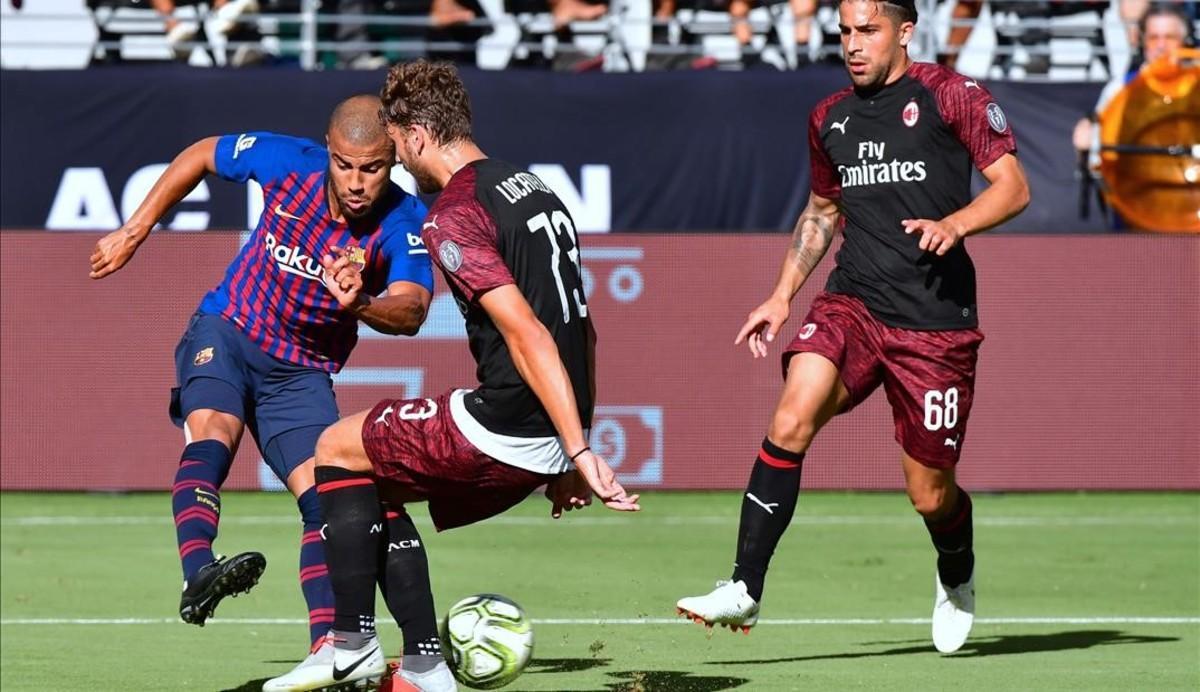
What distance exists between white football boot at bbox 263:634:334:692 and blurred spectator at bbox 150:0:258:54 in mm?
11203

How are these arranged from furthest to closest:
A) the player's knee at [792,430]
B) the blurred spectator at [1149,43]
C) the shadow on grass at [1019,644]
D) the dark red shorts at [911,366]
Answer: the blurred spectator at [1149,43], the shadow on grass at [1019,644], the dark red shorts at [911,366], the player's knee at [792,430]

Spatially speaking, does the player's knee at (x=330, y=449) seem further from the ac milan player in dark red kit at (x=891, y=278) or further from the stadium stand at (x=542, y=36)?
the stadium stand at (x=542, y=36)

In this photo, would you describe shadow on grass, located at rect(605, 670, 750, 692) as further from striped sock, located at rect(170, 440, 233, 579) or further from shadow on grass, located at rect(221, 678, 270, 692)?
Answer: striped sock, located at rect(170, 440, 233, 579)

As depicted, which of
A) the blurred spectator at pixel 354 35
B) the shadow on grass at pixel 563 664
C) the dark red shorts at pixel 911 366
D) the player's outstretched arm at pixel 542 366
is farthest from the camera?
the blurred spectator at pixel 354 35

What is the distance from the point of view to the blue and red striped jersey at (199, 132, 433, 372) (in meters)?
7.15

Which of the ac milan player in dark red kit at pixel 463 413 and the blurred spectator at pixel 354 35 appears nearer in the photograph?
the ac milan player in dark red kit at pixel 463 413

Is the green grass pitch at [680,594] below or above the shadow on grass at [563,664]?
below

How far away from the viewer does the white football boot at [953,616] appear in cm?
802

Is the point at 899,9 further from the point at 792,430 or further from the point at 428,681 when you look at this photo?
the point at 428,681

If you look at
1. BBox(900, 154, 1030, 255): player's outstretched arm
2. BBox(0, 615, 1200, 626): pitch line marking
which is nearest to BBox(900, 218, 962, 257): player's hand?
BBox(900, 154, 1030, 255): player's outstretched arm

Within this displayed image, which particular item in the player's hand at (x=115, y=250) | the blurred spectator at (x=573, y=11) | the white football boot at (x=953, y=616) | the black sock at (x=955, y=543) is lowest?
the white football boot at (x=953, y=616)

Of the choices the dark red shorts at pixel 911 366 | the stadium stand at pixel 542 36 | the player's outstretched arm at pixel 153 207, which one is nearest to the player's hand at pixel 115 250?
the player's outstretched arm at pixel 153 207

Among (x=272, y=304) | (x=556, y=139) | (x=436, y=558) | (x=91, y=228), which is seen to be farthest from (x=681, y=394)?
(x=272, y=304)

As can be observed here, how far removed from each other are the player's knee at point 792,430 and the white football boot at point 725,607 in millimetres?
599
